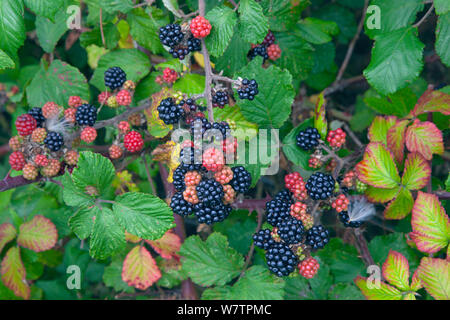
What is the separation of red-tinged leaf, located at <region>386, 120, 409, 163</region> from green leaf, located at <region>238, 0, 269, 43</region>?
2.48 feet

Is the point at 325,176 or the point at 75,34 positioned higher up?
the point at 75,34

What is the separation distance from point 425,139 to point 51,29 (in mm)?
1985

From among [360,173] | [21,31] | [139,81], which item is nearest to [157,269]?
[139,81]

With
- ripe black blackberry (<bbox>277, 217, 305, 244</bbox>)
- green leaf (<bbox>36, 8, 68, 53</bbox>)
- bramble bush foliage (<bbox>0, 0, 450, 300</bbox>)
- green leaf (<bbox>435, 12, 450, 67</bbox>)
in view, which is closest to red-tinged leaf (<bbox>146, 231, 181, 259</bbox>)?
bramble bush foliage (<bbox>0, 0, 450, 300</bbox>)

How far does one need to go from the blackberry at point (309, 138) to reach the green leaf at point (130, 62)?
0.87 meters

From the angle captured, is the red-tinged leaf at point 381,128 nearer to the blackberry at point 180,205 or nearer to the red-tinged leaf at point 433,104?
the red-tinged leaf at point 433,104

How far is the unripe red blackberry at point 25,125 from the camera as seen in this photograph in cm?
164

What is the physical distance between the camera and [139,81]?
6.65 feet

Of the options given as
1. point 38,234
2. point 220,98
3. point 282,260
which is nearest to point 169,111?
point 220,98

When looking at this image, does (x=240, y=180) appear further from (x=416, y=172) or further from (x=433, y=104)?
(x=433, y=104)

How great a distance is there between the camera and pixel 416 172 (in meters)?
1.63

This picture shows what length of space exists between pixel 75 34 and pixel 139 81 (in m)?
0.74
